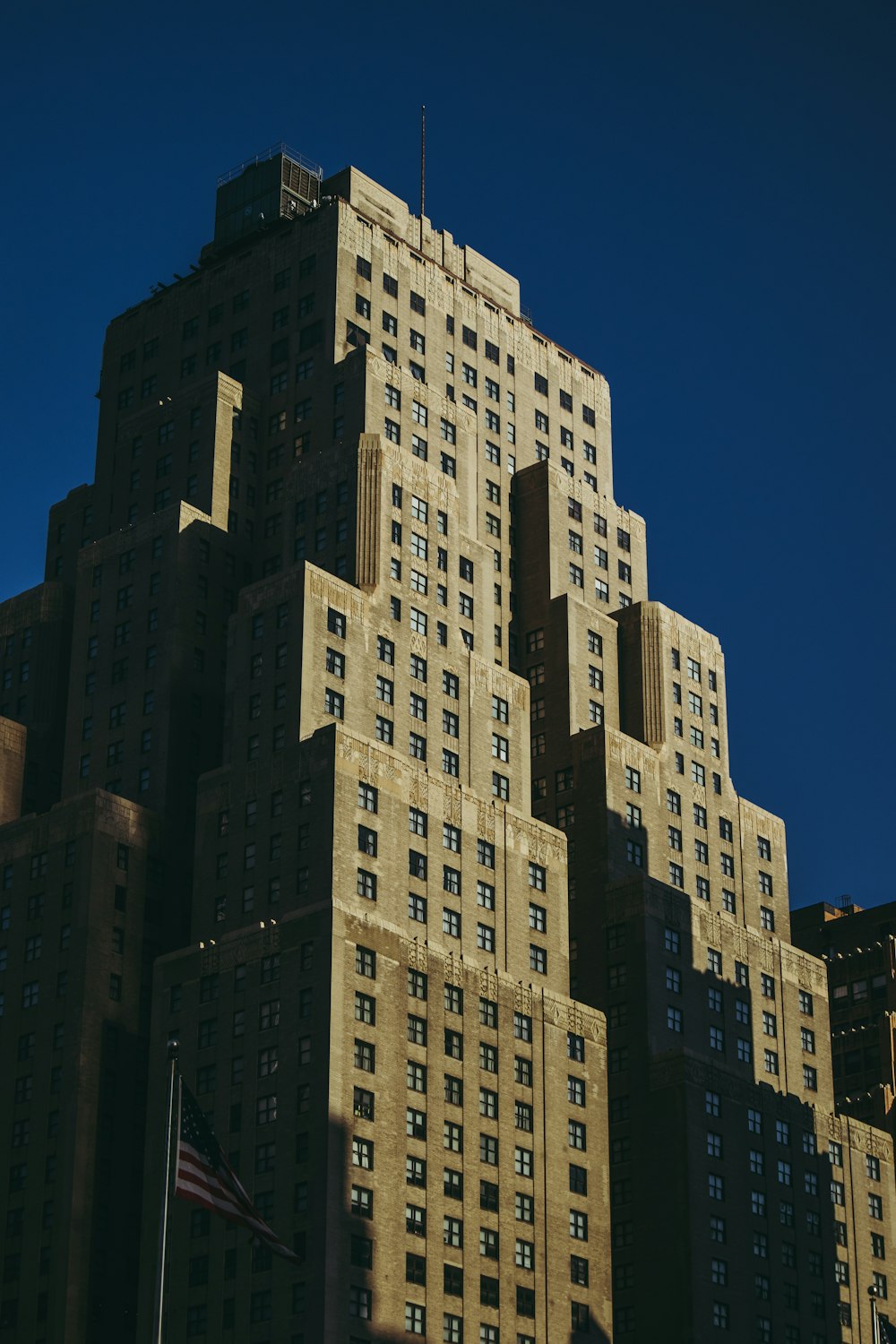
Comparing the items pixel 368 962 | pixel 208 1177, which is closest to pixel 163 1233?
pixel 208 1177

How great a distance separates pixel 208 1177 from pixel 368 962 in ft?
193

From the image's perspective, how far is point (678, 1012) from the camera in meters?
182

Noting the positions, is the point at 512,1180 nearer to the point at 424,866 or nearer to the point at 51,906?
the point at 424,866

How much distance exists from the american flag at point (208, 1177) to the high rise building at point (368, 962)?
46.9 meters

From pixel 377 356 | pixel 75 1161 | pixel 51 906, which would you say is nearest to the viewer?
pixel 75 1161

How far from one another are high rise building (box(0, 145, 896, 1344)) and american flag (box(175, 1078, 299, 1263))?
46.9 metres

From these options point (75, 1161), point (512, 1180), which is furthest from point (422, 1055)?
point (75, 1161)

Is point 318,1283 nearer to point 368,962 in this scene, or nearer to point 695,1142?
point 368,962

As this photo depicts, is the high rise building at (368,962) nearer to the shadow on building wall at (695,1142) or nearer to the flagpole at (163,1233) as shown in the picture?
the shadow on building wall at (695,1142)

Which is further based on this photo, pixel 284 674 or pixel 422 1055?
pixel 284 674

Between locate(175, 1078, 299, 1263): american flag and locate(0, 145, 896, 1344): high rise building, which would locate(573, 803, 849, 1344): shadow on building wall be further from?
locate(175, 1078, 299, 1263): american flag

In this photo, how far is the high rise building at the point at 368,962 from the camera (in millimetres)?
154250

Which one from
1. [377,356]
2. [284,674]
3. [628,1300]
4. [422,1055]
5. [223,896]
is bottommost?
[628,1300]

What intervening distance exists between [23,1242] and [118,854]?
27.2 meters
